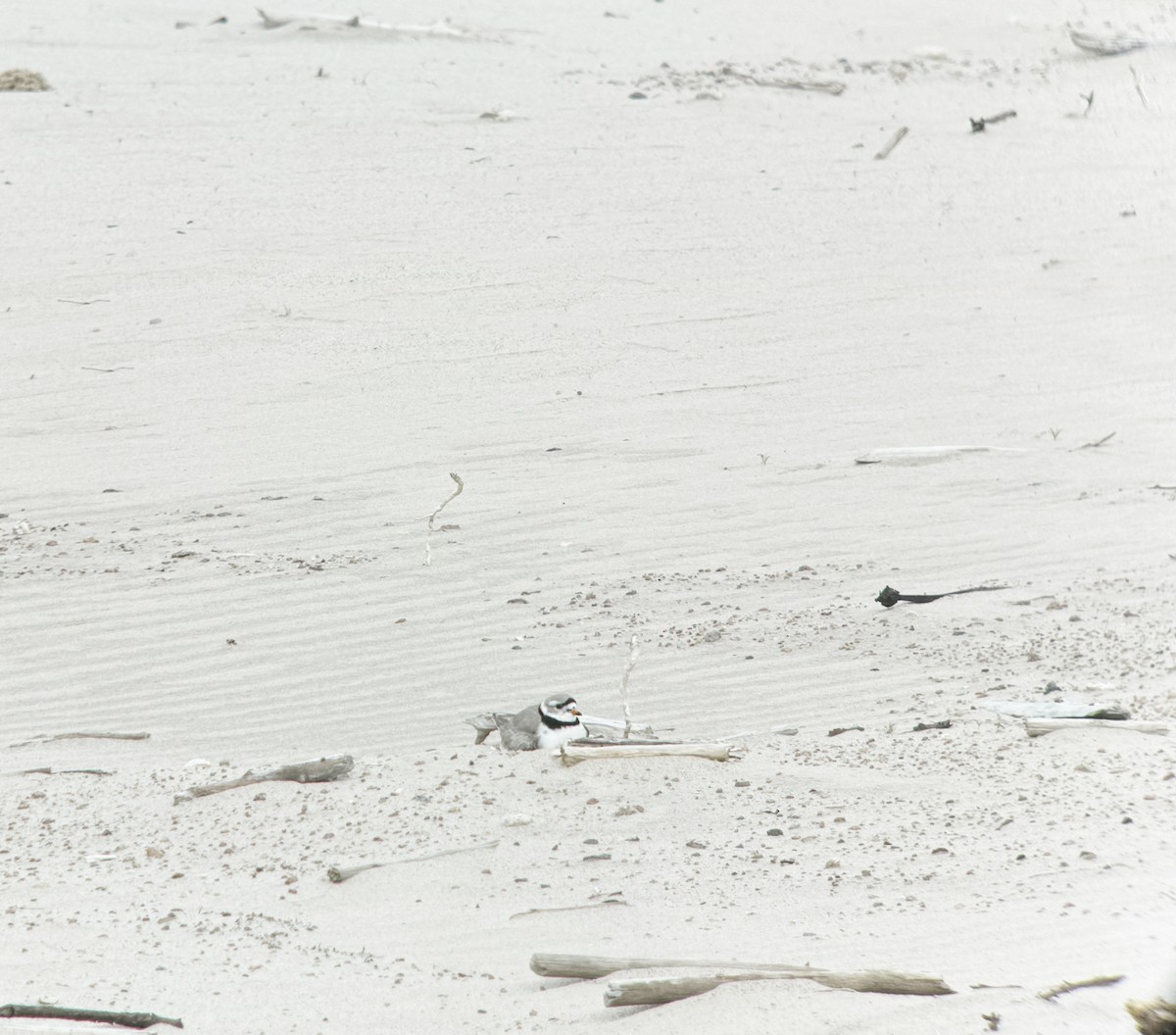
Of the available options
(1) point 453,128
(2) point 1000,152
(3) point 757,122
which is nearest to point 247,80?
(1) point 453,128

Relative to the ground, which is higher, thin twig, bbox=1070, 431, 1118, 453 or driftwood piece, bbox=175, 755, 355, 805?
thin twig, bbox=1070, 431, 1118, 453

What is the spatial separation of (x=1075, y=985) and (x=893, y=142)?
1210cm

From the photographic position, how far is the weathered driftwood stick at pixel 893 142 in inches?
520

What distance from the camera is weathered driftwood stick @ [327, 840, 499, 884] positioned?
3.26 meters

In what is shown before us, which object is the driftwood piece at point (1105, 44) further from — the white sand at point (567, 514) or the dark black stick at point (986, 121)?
the dark black stick at point (986, 121)

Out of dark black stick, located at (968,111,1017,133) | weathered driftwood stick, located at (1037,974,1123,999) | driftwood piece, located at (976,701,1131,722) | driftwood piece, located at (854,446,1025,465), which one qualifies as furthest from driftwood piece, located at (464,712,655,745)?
dark black stick, located at (968,111,1017,133)

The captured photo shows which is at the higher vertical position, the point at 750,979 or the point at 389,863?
the point at 750,979

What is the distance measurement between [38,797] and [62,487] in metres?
3.50

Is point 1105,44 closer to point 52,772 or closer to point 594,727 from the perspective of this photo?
point 594,727

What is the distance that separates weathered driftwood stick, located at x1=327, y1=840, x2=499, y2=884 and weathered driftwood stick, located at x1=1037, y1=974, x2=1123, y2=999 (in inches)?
58.5

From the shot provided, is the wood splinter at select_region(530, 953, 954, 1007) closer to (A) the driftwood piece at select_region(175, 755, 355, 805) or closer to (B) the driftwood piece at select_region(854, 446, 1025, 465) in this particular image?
(A) the driftwood piece at select_region(175, 755, 355, 805)

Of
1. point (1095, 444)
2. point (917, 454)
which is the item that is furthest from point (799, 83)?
point (917, 454)

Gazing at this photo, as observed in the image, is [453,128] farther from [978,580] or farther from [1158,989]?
[1158,989]

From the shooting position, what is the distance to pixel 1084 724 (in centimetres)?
382
